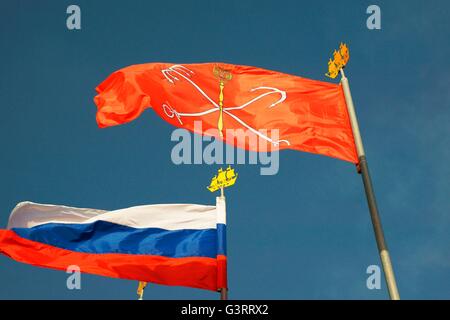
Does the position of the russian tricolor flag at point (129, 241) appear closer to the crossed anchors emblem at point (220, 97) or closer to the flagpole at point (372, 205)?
the crossed anchors emblem at point (220, 97)

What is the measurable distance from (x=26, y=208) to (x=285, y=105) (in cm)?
768

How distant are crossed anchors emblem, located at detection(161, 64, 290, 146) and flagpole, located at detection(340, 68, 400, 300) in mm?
1704

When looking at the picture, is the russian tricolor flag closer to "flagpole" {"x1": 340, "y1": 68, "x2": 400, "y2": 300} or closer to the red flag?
the red flag

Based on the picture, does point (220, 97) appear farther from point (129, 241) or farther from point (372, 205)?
point (372, 205)

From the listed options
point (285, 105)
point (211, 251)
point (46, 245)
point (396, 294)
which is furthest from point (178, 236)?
point (396, 294)

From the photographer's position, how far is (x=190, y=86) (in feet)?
61.9

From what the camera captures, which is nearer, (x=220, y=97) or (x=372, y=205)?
(x=372, y=205)

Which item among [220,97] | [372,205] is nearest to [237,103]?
[220,97]

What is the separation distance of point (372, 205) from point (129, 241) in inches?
318

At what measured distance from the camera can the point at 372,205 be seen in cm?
1421

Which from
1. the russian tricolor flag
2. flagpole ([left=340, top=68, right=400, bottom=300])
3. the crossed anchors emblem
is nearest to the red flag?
the crossed anchors emblem

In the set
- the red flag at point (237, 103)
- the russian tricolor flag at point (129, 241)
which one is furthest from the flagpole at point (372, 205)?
the russian tricolor flag at point (129, 241)
